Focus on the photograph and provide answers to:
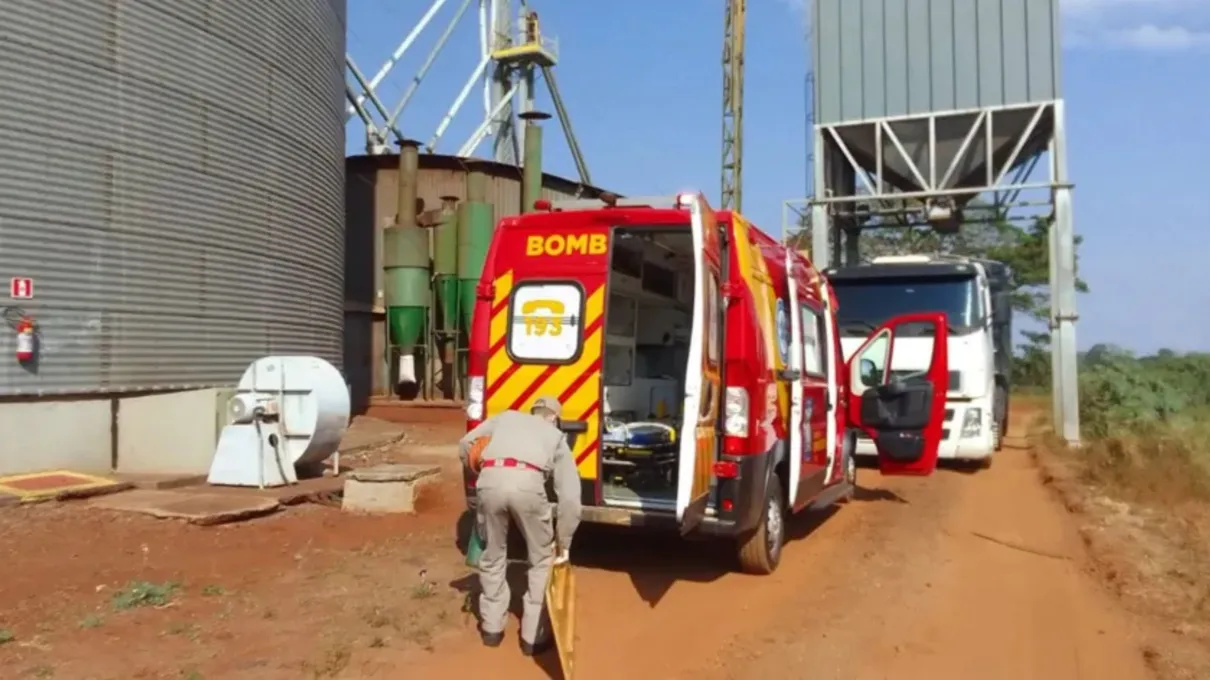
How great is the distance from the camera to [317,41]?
17.0 m

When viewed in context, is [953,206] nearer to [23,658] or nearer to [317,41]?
[317,41]

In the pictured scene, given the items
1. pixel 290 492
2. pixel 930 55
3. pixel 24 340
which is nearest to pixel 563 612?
pixel 290 492

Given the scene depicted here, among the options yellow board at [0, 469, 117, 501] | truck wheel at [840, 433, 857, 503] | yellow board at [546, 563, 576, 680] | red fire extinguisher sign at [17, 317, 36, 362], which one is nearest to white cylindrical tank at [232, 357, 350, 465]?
yellow board at [0, 469, 117, 501]

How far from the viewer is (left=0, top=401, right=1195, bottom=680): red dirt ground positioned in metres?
5.43

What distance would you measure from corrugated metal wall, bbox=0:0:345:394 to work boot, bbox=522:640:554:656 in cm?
820

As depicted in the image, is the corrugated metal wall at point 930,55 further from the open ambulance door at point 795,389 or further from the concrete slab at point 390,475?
the concrete slab at point 390,475

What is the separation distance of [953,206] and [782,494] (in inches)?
604

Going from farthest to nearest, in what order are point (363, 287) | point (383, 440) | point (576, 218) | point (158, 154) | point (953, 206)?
point (363, 287) < point (953, 206) < point (383, 440) < point (158, 154) < point (576, 218)

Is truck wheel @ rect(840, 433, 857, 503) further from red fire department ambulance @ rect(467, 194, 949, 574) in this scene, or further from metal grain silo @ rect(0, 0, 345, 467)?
metal grain silo @ rect(0, 0, 345, 467)

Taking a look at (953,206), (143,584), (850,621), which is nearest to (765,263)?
(850,621)

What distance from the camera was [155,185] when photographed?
12.6m

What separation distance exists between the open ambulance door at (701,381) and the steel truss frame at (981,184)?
A: 13.7m

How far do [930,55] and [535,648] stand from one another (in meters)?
17.5

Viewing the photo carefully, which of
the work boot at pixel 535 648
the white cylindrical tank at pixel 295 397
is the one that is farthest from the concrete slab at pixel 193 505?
the work boot at pixel 535 648
